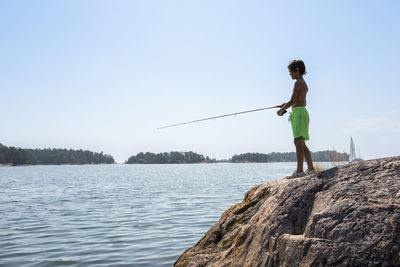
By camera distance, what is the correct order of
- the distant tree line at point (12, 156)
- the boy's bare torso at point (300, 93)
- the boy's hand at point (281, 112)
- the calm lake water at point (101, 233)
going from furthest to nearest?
1. the distant tree line at point (12, 156)
2. the calm lake water at point (101, 233)
3. the boy's hand at point (281, 112)
4. the boy's bare torso at point (300, 93)

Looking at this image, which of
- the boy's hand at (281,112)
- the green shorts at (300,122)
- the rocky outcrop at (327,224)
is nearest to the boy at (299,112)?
the green shorts at (300,122)

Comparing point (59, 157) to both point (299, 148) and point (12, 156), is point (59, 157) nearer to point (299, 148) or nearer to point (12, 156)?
point (12, 156)

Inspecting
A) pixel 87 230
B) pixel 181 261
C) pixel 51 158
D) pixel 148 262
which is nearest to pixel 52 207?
pixel 87 230

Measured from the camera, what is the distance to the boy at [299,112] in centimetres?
453

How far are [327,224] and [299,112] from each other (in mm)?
1973

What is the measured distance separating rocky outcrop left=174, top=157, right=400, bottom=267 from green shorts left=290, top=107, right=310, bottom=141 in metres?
0.90

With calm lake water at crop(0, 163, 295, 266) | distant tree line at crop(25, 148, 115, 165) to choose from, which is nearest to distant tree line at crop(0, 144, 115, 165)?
distant tree line at crop(25, 148, 115, 165)

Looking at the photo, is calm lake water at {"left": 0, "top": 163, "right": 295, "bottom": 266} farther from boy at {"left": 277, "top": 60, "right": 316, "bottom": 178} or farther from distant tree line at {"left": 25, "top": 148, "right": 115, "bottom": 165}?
distant tree line at {"left": 25, "top": 148, "right": 115, "bottom": 165}

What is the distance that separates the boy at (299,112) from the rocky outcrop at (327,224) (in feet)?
2.52

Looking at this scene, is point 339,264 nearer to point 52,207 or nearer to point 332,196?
point 332,196

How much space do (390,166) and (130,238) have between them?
7065mm

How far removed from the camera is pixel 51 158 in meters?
167

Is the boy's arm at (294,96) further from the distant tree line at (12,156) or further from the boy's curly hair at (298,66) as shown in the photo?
the distant tree line at (12,156)

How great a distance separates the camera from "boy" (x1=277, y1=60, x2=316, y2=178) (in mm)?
4527
